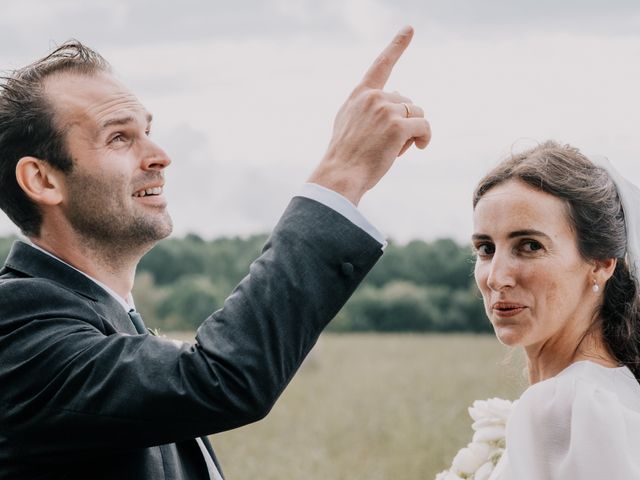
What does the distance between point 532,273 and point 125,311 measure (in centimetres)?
148

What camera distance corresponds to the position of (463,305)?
6278 centimetres

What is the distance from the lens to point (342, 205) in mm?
2381

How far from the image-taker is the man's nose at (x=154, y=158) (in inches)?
120

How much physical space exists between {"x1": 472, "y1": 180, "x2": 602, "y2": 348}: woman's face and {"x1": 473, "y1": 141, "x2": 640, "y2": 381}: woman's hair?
49 millimetres

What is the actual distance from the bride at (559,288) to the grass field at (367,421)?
9.82 meters

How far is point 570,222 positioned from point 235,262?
204 feet

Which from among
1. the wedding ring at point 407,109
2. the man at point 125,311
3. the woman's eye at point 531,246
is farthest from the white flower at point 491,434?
the wedding ring at point 407,109

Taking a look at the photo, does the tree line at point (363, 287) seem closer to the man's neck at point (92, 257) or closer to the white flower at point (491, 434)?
the white flower at point (491, 434)

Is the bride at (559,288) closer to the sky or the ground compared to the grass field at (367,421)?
closer to the ground

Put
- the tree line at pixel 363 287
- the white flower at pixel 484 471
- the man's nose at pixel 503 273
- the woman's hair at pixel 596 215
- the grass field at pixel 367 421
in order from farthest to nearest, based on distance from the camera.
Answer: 1. the tree line at pixel 363 287
2. the grass field at pixel 367 421
3. the white flower at pixel 484 471
4. the woman's hair at pixel 596 215
5. the man's nose at pixel 503 273

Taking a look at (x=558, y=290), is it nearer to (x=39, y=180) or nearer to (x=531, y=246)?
(x=531, y=246)

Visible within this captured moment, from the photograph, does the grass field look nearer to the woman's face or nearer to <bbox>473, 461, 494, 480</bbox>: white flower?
<bbox>473, 461, 494, 480</bbox>: white flower

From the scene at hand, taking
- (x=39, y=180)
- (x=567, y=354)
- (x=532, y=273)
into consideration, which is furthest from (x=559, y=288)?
(x=39, y=180)

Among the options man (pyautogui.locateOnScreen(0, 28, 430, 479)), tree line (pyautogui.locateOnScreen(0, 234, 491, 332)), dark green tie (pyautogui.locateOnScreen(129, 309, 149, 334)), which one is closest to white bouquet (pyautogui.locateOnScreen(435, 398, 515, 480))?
man (pyautogui.locateOnScreen(0, 28, 430, 479))
